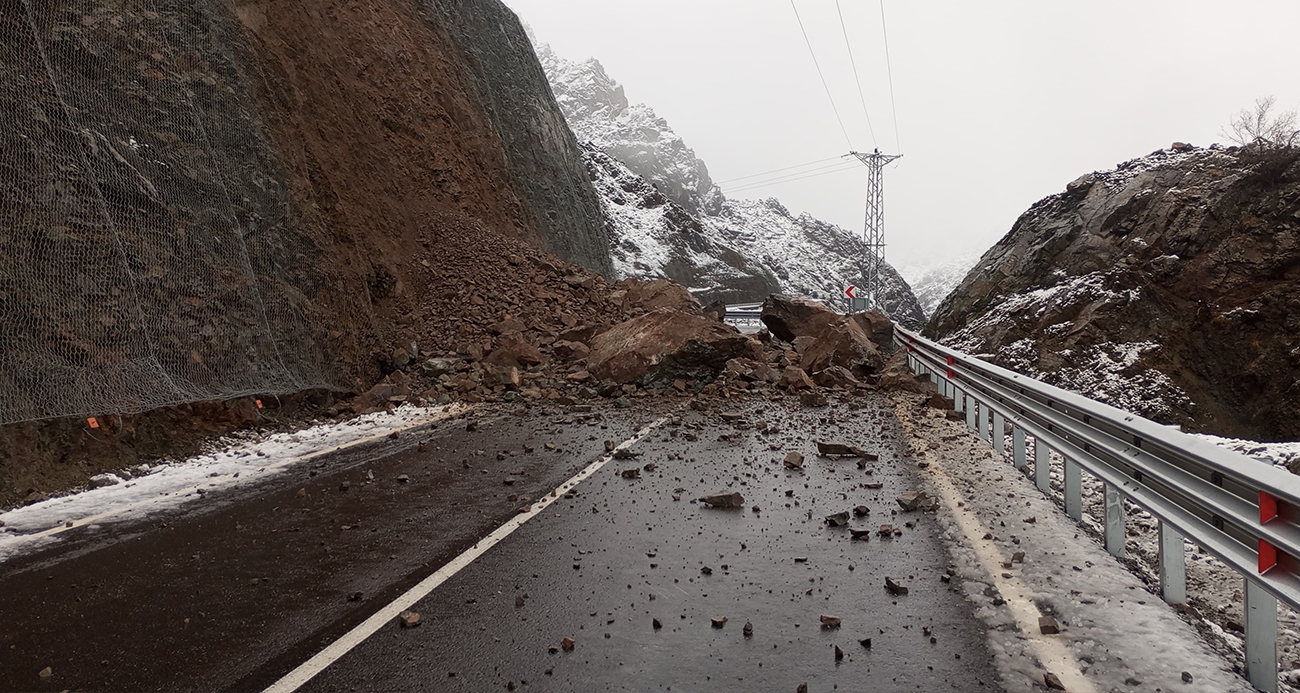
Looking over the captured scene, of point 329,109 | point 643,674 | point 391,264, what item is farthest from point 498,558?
point 329,109

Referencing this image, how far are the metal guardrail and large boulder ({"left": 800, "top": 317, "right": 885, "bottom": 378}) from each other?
328 inches

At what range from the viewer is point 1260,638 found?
9.70ft

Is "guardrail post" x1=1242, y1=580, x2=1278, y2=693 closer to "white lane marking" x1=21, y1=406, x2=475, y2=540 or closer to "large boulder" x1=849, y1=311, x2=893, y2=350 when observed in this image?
"white lane marking" x1=21, y1=406, x2=475, y2=540

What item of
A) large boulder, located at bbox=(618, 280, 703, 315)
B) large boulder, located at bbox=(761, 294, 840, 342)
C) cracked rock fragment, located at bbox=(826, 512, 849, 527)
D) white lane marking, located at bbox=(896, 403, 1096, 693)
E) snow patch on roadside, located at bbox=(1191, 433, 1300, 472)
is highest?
large boulder, located at bbox=(618, 280, 703, 315)

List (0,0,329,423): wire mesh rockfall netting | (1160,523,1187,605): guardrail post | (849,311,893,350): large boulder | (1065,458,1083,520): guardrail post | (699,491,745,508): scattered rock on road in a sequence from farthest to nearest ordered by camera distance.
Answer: (849,311,893,350): large boulder → (0,0,329,423): wire mesh rockfall netting → (699,491,745,508): scattered rock on road → (1065,458,1083,520): guardrail post → (1160,523,1187,605): guardrail post

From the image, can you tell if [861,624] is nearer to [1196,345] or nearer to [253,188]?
[253,188]

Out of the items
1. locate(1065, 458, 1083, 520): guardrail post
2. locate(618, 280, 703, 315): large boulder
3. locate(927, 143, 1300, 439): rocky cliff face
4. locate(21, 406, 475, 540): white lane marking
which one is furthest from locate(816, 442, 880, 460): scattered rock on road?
locate(618, 280, 703, 315): large boulder

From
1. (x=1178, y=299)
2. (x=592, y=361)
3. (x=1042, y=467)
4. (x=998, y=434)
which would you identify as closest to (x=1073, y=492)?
(x=1042, y=467)

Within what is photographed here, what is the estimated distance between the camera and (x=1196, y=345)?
1476 cm

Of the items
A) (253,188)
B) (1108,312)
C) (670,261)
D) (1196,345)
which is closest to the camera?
(253,188)

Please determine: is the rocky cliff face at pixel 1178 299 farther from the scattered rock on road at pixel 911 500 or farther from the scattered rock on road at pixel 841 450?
the scattered rock on road at pixel 911 500

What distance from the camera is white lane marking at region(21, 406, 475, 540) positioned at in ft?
17.6

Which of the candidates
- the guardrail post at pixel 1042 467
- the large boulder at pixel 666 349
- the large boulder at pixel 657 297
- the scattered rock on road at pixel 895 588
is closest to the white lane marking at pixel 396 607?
the scattered rock on road at pixel 895 588

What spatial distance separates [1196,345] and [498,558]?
51.5 feet
